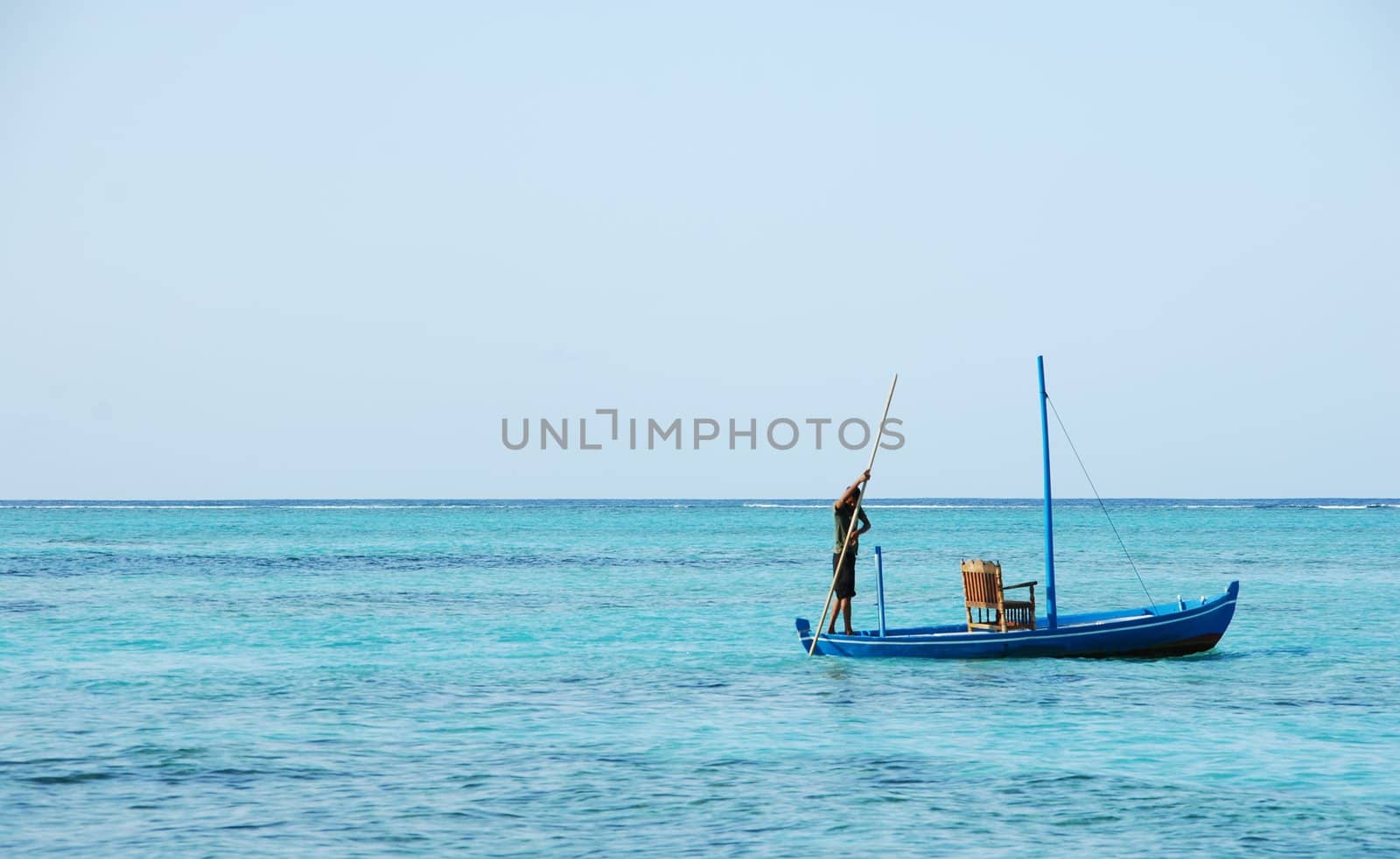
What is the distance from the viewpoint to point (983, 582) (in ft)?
74.7

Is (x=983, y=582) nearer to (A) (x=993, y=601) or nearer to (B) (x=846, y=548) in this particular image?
(A) (x=993, y=601)

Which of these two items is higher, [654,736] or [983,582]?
[983,582]

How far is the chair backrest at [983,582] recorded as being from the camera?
2255 centimetres

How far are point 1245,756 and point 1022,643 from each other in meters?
7.38

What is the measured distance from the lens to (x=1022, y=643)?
73.3 ft

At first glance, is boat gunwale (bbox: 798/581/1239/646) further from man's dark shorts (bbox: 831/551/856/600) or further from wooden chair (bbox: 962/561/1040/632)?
man's dark shorts (bbox: 831/551/856/600)

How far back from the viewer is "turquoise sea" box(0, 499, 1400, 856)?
12.0 m

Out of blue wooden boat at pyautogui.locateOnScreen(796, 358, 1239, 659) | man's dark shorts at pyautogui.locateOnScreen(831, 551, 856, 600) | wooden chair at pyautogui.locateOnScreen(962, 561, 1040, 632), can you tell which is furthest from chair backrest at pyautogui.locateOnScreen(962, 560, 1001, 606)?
man's dark shorts at pyautogui.locateOnScreen(831, 551, 856, 600)

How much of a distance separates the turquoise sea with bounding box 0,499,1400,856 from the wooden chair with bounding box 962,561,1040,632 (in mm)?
713

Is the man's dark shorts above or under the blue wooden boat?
above

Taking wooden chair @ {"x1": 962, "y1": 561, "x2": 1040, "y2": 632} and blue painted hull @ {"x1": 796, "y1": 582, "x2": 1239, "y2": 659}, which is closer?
blue painted hull @ {"x1": 796, "y1": 582, "x2": 1239, "y2": 659}

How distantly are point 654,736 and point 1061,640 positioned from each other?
29.0 ft

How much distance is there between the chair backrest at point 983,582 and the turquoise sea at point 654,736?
1.07m

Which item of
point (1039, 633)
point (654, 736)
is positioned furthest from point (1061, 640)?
point (654, 736)
